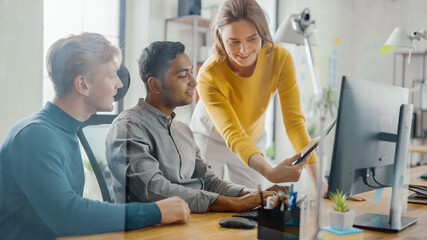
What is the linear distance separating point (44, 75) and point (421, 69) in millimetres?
3044

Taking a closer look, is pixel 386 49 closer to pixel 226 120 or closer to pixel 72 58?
pixel 226 120

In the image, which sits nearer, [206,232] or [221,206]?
[206,232]

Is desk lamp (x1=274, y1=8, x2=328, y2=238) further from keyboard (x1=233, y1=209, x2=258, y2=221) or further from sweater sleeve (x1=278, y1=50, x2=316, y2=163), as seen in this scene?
sweater sleeve (x1=278, y1=50, x2=316, y2=163)

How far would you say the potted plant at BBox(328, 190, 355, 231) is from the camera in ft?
3.48

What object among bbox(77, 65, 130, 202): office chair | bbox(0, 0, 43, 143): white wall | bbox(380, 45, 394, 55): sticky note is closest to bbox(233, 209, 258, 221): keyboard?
bbox(77, 65, 130, 202): office chair

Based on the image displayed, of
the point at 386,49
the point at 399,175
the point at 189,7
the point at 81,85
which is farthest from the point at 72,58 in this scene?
the point at 386,49

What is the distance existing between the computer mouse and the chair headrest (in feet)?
1.68

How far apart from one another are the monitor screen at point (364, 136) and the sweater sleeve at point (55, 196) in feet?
1.68

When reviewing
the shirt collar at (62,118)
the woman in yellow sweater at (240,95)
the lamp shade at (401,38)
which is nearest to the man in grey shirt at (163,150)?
the woman in yellow sweater at (240,95)

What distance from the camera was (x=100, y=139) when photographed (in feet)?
4.47

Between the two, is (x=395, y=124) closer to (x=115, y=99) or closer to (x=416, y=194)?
(x=416, y=194)

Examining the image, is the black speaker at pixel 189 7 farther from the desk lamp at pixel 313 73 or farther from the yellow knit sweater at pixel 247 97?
the desk lamp at pixel 313 73

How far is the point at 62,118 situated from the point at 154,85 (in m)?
0.47

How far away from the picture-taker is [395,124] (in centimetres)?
134
